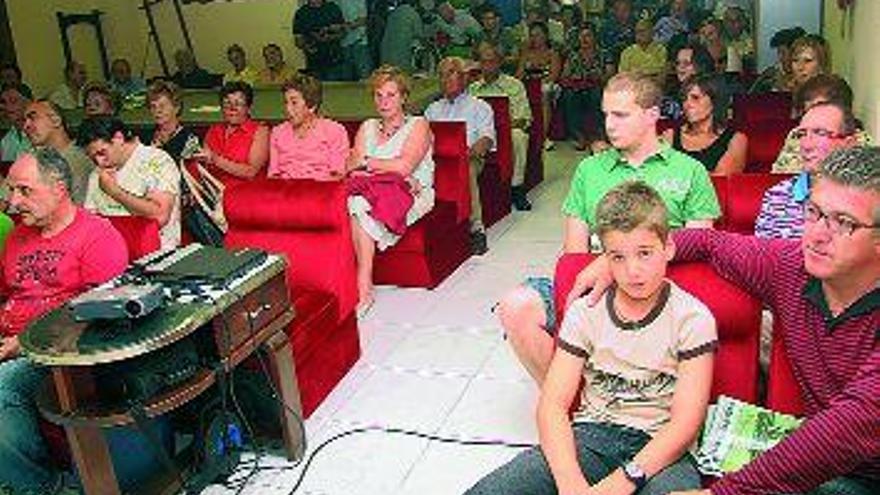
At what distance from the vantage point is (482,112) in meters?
5.26

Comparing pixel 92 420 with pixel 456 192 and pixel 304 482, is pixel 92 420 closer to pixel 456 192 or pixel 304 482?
pixel 304 482

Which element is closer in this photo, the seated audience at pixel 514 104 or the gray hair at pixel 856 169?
the gray hair at pixel 856 169

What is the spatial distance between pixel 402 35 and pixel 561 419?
7.12 m

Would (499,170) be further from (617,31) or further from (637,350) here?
(617,31)

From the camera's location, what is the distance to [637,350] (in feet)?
6.64

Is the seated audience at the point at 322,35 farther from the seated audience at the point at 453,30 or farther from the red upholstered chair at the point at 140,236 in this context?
the red upholstered chair at the point at 140,236

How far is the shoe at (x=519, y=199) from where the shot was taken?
219 inches

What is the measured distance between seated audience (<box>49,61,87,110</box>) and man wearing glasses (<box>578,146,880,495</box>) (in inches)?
290

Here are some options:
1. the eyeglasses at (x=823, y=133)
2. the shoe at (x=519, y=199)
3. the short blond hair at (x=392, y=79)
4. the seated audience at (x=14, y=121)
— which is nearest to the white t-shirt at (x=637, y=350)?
the eyeglasses at (x=823, y=133)

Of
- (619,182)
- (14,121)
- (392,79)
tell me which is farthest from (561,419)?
(14,121)

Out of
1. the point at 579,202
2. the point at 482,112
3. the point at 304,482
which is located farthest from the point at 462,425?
the point at 482,112

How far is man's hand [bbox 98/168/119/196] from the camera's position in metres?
3.38

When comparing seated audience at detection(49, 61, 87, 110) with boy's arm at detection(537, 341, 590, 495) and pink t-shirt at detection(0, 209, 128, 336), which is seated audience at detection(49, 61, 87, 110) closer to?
pink t-shirt at detection(0, 209, 128, 336)

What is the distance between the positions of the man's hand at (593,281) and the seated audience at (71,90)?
6.84m
